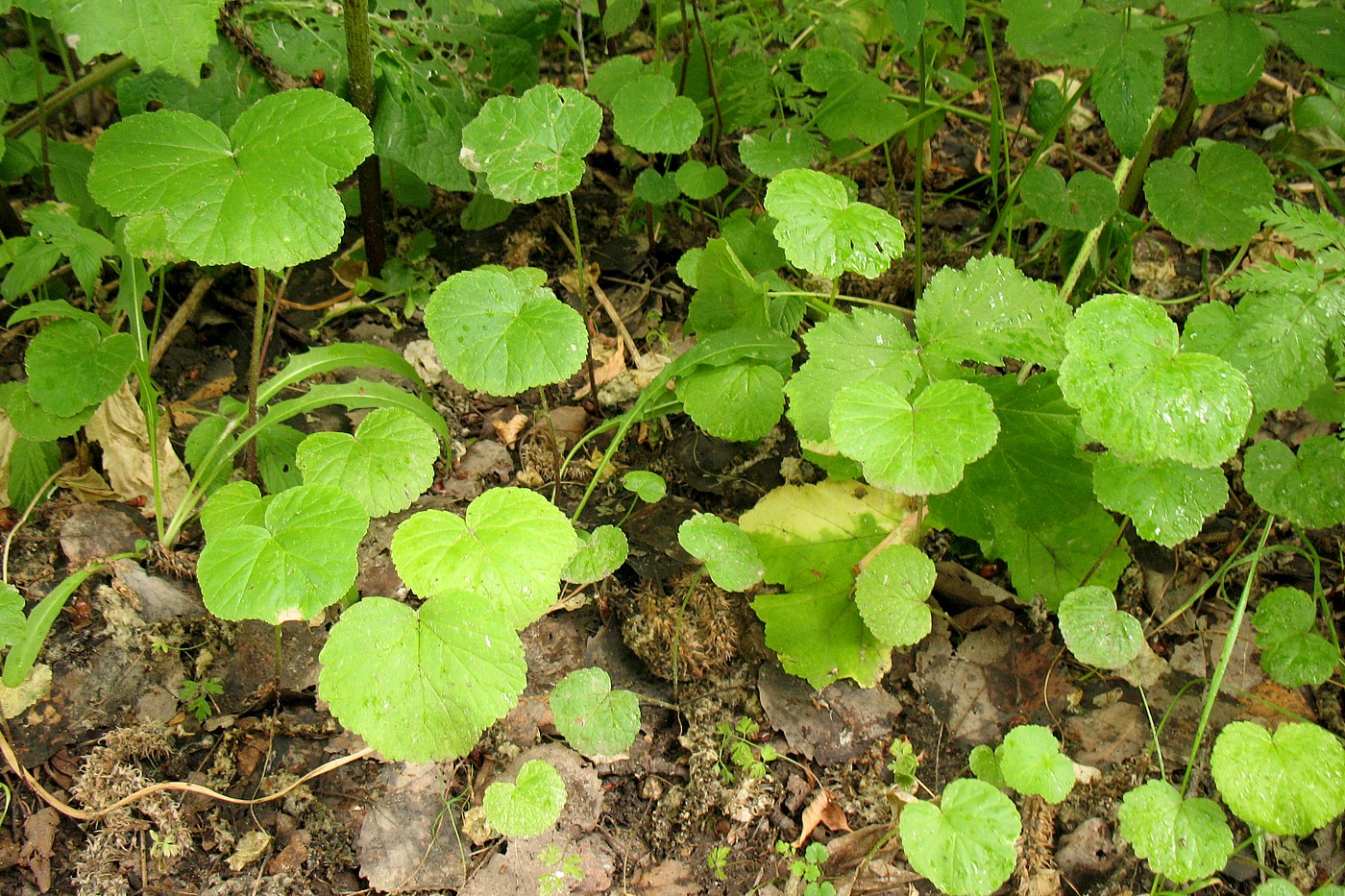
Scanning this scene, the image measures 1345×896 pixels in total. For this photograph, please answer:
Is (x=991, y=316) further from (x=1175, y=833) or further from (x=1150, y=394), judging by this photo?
(x=1175, y=833)

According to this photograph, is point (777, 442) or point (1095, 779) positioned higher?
point (777, 442)

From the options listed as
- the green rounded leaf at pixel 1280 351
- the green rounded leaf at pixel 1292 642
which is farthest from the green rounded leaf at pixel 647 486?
the green rounded leaf at pixel 1292 642

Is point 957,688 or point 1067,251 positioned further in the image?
point 1067,251

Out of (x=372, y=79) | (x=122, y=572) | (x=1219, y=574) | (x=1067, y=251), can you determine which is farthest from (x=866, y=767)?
(x=372, y=79)

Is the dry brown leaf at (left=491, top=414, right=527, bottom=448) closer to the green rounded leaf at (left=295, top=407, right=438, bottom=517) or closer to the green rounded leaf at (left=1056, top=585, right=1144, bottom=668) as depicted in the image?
the green rounded leaf at (left=295, top=407, right=438, bottom=517)

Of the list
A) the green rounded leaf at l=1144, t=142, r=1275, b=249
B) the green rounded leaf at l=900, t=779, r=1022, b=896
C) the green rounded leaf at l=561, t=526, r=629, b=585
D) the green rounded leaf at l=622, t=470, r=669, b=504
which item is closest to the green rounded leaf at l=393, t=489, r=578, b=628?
the green rounded leaf at l=561, t=526, r=629, b=585

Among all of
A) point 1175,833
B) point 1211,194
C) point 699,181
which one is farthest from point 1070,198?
point 1175,833

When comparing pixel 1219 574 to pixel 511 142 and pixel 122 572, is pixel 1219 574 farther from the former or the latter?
pixel 122 572

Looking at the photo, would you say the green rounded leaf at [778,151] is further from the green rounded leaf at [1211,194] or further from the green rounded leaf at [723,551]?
the green rounded leaf at [723,551]
